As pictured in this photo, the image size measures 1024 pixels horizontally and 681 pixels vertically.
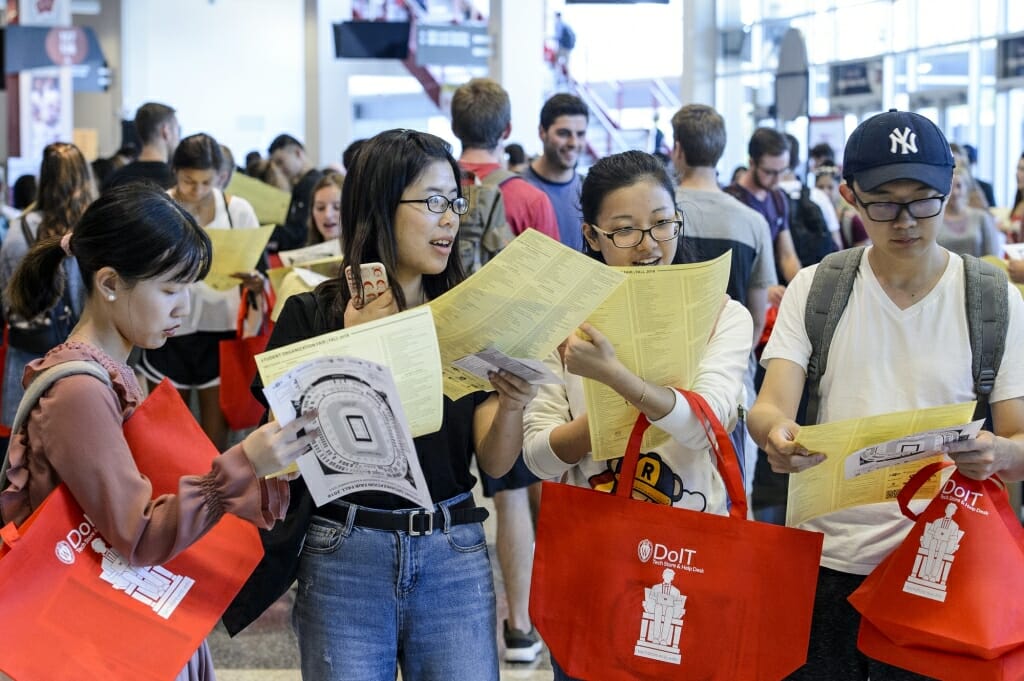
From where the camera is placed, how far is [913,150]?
6.82 feet

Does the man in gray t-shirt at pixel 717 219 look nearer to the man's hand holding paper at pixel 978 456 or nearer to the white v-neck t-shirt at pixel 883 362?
the white v-neck t-shirt at pixel 883 362

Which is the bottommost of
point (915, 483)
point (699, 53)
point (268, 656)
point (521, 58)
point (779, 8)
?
point (268, 656)

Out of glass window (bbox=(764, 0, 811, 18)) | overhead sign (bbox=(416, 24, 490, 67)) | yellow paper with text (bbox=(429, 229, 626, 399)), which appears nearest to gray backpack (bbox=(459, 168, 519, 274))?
yellow paper with text (bbox=(429, 229, 626, 399))

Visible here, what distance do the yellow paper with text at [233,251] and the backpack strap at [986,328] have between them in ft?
8.93

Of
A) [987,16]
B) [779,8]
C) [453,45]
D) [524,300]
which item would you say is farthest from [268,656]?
[779,8]

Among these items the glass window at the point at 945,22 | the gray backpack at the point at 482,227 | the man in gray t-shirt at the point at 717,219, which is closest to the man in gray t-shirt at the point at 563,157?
the man in gray t-shirt at the point at 717,219

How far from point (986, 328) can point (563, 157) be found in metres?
3.01

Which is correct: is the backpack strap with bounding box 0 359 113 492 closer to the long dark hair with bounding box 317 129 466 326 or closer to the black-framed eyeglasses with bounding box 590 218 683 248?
the long dark hair with bounding box 317 129 466 326

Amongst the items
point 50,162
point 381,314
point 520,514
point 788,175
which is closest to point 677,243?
point 381,314

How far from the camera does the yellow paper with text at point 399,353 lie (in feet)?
5.40

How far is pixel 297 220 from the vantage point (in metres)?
6.33

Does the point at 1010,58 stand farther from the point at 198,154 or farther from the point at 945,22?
the point at 198,154

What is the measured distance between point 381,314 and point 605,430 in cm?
48

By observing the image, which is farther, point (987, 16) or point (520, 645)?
point (987, 16)
